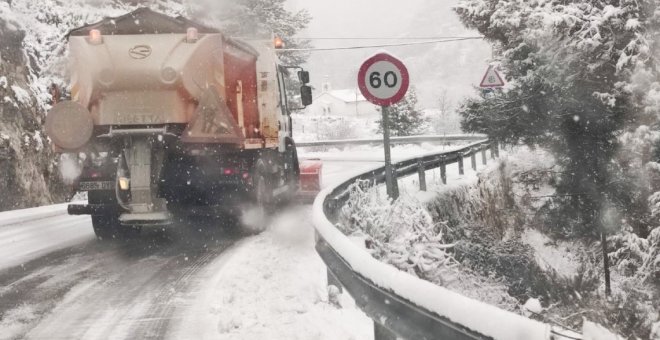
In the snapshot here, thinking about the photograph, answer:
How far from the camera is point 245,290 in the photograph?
5863 mm

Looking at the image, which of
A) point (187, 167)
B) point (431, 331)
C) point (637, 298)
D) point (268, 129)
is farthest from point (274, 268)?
point (637, 298)

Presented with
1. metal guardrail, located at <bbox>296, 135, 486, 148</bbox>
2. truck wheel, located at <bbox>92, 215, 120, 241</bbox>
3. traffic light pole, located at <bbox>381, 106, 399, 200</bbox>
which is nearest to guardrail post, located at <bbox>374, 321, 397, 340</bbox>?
traffic light pole, located at <bbox>381, 106, 399, 200</bbox>

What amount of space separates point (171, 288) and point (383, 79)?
3.92 metres

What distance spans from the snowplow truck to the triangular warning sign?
A: 26.6 feet

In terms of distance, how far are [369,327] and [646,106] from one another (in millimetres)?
7894

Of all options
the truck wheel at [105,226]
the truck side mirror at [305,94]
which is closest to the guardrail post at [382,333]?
the truck wheel at [105,226]

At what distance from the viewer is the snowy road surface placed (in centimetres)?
475

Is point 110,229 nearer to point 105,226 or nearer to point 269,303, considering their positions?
point 105,226

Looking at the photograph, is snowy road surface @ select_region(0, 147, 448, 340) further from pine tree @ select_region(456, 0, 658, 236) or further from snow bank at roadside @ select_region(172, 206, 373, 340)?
pine tree @ select_region(456, 0, 658, 236)

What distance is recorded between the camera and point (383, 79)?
7.91 meters

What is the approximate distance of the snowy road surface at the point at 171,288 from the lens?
4750mm

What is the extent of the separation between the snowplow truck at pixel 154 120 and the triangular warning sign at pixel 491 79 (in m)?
8.11

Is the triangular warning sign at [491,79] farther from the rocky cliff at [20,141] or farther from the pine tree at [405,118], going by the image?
the pine tree at [405,118]

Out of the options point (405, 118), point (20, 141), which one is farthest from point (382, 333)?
point (405, 118)
